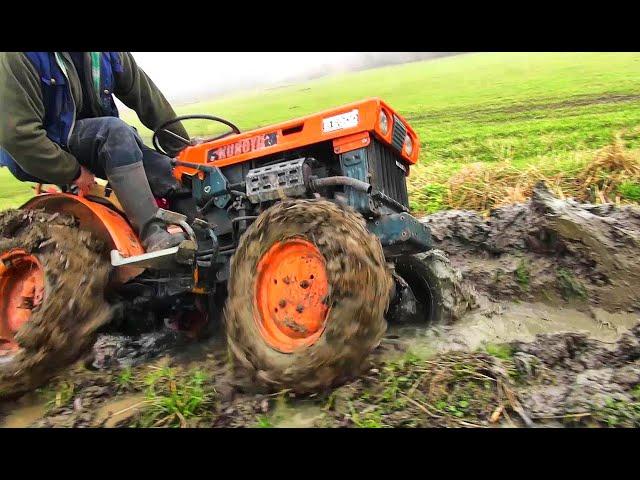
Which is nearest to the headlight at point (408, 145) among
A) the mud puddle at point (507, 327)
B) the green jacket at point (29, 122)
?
the mud puddle at point (507, 327)

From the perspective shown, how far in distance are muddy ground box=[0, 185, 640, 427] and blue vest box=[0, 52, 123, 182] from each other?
3.82 ft

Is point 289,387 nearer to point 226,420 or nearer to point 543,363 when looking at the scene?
point 226,420

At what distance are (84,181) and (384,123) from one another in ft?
5.46

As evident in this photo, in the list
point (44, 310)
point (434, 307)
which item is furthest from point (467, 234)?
point (44, 310)

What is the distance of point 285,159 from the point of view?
2730 millimetres

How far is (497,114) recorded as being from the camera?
7438 mm

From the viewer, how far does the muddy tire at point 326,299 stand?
6.70 ft

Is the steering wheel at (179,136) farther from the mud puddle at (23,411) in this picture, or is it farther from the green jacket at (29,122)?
the mud puddle at (23,411)

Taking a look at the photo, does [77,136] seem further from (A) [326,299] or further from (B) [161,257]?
(A) [326,299]

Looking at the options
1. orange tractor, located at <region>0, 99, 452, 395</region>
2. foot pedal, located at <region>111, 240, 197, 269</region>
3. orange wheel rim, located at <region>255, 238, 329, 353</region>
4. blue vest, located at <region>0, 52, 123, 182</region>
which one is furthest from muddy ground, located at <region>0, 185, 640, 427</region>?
blue vest, located at <region>0, 52, 123, 182</region>

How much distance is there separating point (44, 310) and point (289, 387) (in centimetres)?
123

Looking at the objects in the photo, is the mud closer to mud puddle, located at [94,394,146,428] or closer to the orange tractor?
the orange tractor

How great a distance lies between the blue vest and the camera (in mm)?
2811

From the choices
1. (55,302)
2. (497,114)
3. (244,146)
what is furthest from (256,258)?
(497,114)
